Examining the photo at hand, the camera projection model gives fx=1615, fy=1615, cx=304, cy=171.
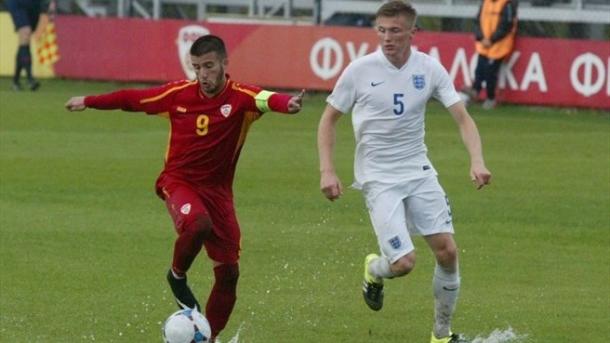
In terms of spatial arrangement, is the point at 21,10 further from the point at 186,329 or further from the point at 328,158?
the point at 186,329

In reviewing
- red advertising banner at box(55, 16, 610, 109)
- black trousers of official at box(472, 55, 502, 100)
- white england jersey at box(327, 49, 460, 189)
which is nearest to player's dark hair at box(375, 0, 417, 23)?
white england jersey at box(327, 49, 460, 189)

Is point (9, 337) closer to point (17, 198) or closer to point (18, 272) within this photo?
point (18, 272)

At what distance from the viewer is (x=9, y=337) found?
1028 centimetres

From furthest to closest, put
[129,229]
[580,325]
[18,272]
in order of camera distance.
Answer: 1. [129,229]
2. [18,272]
3. [580,325]

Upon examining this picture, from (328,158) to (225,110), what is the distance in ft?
2.29

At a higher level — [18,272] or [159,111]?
[159,111]

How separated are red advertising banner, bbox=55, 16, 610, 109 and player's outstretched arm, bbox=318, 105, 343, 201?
609 inches

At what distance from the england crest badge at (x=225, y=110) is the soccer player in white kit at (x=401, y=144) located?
57 cm

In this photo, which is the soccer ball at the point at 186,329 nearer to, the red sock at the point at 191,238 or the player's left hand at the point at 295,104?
the red sock at the point at 191,238

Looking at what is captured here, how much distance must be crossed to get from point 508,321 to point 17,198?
6.96 metres

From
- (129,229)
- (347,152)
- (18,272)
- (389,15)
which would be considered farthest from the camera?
(347,152)

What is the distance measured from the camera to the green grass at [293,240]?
36.0 ft

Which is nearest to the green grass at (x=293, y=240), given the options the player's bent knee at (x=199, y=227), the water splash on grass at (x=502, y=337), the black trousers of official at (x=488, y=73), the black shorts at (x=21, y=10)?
the water splash on grass at (x=502, y=337)

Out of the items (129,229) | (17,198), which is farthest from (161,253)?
(17,198)
